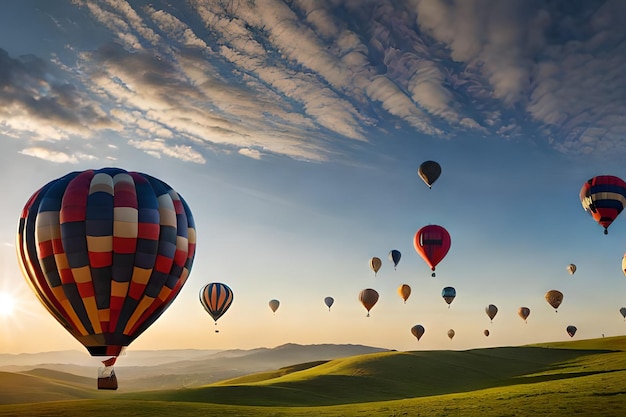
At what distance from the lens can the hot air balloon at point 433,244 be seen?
61000mm

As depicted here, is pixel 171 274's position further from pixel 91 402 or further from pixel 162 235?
pixel 91 402

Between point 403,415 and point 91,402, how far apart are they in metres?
23.3

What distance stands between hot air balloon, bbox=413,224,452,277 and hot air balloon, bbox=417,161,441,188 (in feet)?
18.8

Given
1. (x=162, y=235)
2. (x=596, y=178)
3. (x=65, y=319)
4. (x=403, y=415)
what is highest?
(x=596, y=178)

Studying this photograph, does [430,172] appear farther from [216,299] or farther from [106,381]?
[106,381]

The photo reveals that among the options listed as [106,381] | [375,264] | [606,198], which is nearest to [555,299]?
[375,264]

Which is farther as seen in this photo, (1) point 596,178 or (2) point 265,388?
(1) point 596,178

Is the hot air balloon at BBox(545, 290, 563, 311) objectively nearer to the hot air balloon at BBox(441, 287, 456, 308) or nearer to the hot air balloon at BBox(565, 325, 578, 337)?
the hot air balloon at BBox(441, 287, 456, 308)

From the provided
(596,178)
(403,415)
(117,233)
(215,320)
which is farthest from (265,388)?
(596,178)

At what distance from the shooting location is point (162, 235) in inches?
1355

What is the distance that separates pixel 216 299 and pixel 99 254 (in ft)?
133

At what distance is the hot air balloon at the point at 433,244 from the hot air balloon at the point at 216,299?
27.0m

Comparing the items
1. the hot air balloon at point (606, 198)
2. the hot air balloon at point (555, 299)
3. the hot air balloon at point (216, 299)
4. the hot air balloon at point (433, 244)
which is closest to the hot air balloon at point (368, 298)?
the hot air balloon at point (216, 299)

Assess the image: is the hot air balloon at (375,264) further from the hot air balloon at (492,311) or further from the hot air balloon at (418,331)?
the hot air balloon at (492,311)
